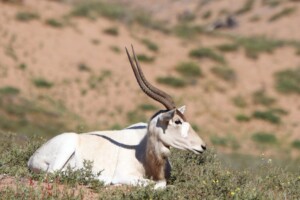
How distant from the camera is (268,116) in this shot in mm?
27109

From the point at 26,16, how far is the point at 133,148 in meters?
24.0

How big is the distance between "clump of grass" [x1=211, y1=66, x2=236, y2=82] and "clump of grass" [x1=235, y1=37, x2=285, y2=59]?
3.29m

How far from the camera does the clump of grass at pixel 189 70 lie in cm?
Result: 3045

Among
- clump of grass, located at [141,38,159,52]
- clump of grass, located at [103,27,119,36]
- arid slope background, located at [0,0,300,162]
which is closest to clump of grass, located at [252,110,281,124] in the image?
arid slope background, located at [0,0,300,162]

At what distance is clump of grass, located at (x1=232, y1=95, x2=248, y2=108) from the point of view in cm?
2833

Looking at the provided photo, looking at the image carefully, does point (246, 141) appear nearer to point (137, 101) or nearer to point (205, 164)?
point (137, 101)

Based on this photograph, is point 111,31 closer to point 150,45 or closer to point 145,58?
point 150,45

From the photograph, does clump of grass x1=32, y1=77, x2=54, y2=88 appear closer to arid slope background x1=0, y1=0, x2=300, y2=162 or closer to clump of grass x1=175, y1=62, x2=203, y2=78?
arid slope background x1=0, y1=0, x2=300, y2=162

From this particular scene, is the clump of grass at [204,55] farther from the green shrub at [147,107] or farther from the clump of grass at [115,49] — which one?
the green shrub at [147,107]

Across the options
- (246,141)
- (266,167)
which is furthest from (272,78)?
(266,167)

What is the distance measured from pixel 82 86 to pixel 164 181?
19965 mm

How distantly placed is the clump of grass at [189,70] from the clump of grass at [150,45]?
6.75 ft

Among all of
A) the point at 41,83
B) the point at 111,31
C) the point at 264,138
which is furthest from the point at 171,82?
the point at 41,83

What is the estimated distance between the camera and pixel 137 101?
26.9 m
